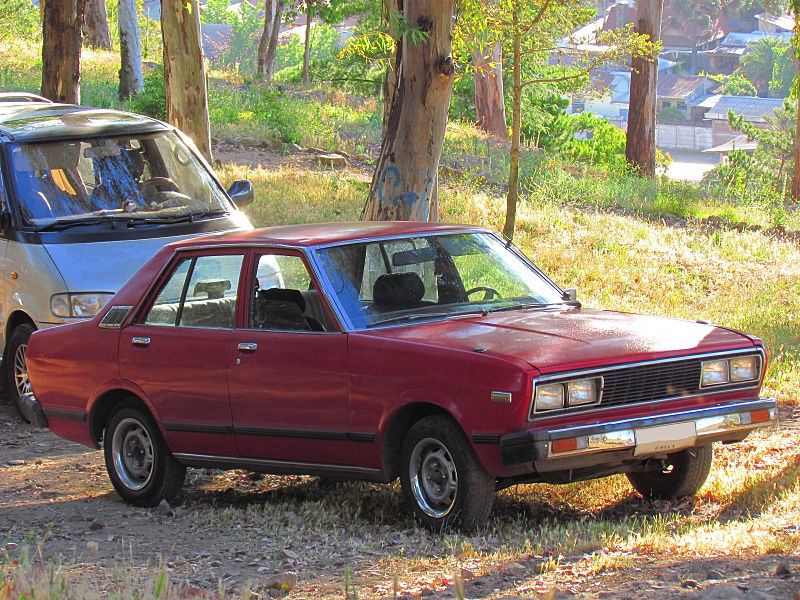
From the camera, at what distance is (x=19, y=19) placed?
56094 millimetres

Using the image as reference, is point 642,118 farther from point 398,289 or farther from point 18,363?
point 398,289

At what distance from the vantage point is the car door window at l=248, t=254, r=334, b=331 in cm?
A: 626

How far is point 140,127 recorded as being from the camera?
32.9ft

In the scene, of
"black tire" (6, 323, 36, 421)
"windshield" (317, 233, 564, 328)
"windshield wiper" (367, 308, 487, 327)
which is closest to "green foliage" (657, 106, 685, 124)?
"black tire" (6, 323, 36, 421)

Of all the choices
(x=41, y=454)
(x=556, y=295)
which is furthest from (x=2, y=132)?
(x=556, y=295)

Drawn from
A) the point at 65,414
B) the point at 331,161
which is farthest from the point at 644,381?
the point at 331,161

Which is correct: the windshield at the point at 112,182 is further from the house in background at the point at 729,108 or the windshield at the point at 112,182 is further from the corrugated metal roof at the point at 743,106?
the house in background at the point at 729,108

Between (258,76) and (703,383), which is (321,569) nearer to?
(703,383)

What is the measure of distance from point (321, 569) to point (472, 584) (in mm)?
846

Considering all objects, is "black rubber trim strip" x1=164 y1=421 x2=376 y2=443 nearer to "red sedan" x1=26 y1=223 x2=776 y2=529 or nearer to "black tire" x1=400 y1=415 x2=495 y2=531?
"red sedan" x1=26 y1=223 x2=776 y2=529

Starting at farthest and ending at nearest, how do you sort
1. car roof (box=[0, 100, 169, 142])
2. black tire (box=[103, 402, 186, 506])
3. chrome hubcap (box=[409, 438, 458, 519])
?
car roof (box=[0, 100, 169, 142]) < black tire (box=[103, 402, 186, 506]) < chrome hubcap (box=[409, 438, 458, 519])

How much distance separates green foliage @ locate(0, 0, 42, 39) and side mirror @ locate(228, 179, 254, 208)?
37355 millimetres

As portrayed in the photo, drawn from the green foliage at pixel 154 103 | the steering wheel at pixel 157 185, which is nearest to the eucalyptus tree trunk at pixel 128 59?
the green foliage at pixel 154 103

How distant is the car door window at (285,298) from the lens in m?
6.26
